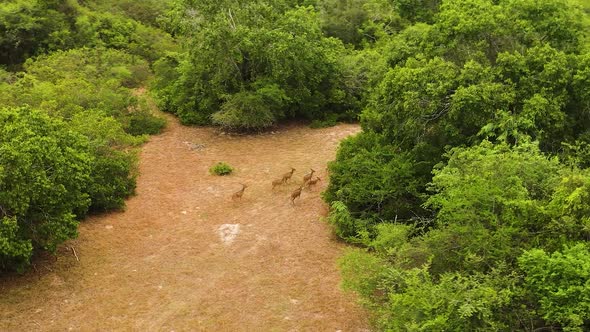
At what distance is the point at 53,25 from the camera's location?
25156 millimetres

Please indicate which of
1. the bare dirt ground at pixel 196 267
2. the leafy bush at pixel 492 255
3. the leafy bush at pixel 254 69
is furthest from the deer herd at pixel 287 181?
the leafy bush at pixel 492 255

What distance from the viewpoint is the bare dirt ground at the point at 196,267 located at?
417 inches

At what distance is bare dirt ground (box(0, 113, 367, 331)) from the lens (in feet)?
34.8

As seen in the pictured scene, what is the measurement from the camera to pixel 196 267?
1244 centimetres

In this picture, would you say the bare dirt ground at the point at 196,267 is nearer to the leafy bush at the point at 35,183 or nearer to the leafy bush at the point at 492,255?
the leafy bush at the point at 35,183

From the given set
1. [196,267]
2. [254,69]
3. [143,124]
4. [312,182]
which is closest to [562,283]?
[196,267]

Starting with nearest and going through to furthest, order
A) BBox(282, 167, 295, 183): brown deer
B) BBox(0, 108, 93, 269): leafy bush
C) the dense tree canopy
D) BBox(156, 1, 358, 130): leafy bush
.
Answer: BBox(0, 108, 93, 269): leafy bush → the dense tree canopy → BBox(282, 167, 295, 183): brown deer → BBox(156, 1, 358, 130): leafy bush

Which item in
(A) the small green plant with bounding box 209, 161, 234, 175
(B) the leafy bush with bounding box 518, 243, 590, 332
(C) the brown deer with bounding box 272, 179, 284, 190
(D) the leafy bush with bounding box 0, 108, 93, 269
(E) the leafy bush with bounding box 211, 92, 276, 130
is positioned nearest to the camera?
(B) the leafy bush with bounding box 518, 243, 590, 332

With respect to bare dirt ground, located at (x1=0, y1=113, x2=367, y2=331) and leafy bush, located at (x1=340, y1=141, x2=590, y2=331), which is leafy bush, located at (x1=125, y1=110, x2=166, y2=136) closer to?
bare dirt ground, located at (x1=0, y1=113, x2=367, y2=331)

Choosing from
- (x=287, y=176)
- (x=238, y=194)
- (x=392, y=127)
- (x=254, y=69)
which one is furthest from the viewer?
(x=254, y=69)

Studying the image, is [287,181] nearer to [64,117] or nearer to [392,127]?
[392,127]

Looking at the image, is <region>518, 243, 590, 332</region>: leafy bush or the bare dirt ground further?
the bare dirt ground

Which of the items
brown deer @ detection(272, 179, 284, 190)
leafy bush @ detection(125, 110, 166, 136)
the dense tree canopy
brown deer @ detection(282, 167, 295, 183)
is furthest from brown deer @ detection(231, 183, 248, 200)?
leafy bush @ detection(125, 110, 166, 136)

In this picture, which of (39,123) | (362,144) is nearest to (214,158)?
(362,144)
